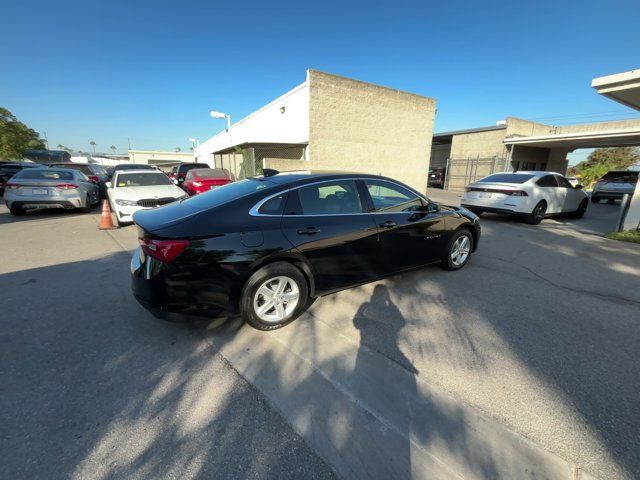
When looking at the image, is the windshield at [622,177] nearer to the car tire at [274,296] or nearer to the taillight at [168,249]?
the car tire at [274,296]

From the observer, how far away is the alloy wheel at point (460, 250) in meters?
4.81

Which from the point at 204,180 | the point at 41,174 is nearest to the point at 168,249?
the point at 204,180

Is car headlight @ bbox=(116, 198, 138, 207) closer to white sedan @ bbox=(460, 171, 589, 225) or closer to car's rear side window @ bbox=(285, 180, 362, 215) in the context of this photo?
car's rear side window @ bbox=(285, 180, 362, 215)

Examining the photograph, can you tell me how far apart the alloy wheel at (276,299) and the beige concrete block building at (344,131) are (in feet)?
35.2

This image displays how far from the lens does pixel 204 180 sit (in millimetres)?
10719

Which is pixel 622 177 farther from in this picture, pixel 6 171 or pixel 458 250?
pixel 6 171

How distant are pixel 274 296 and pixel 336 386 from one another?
1.08 metres

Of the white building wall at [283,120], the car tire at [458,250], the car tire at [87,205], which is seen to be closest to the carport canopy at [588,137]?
the white building wall at [283,120]

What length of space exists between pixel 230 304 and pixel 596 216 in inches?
564

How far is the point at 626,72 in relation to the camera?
695 cm

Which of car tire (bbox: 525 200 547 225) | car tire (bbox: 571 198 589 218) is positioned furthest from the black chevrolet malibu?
car tire (bbox: 571 198 589 218)

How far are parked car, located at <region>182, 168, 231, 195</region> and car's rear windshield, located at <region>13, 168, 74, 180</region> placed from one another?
344cm

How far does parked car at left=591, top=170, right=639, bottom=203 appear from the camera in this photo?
15.3m

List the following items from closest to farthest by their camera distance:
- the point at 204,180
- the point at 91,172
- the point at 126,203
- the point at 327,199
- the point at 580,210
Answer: the point at 327,199
the point at 126,203
the point at 580,210
the point at 204,180
the point at 91,172
